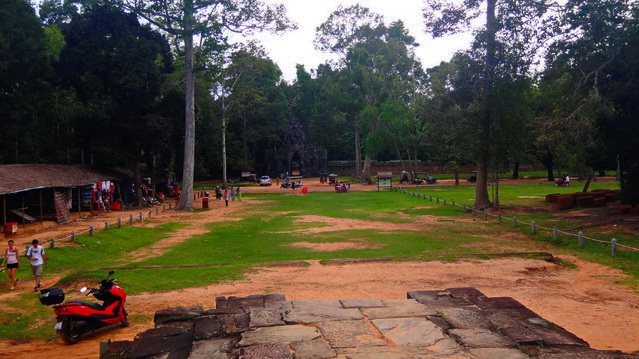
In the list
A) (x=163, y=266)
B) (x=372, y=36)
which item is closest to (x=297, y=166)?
(x=372, y=36)

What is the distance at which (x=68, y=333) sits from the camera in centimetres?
821

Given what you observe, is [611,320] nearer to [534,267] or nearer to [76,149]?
[534,267]

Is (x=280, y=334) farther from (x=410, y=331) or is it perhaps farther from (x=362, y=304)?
(x=362, y=304)

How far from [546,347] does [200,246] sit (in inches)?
570

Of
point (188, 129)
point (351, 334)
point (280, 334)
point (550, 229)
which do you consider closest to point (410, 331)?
point (351, 334)

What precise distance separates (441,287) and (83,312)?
7.32 meters

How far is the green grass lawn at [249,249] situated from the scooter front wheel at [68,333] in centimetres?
76

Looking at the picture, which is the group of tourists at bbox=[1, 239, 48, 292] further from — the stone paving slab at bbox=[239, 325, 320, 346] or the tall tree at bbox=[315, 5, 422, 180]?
the tall tree at bbox=[315, 5, 422, 180]

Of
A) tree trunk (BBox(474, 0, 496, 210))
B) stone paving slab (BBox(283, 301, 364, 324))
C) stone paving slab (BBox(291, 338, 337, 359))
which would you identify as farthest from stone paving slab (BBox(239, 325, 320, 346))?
tree trunk (BBox(474, 0, 496, 210))

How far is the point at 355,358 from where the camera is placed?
16.5 ft

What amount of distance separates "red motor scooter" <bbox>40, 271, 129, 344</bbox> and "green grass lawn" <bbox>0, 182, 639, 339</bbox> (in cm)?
81

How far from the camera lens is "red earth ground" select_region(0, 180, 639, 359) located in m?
8.34

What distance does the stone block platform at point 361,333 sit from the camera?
5.27 meters

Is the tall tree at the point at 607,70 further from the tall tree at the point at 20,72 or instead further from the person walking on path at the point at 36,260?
the tall tree at the point at 20,72
